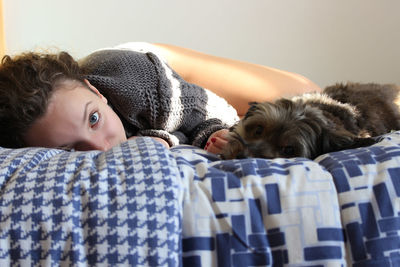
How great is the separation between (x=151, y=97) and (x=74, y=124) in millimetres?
372

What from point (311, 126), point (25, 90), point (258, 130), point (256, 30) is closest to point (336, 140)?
point (311, 126)

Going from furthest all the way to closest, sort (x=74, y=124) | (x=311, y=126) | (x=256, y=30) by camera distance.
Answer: (x=256, y=30) → (x=311, y=126) → (x=74, y=124)

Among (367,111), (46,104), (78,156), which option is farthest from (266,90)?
(78,156)

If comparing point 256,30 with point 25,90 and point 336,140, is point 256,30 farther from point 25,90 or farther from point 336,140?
point 25,90

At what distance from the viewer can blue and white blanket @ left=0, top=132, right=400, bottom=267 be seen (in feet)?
2.09

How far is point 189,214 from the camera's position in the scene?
2.26 feet

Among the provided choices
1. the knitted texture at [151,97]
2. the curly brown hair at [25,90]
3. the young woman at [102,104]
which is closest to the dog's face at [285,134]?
the young woman at [102,104]

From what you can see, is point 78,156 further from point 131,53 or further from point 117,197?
point 131,53

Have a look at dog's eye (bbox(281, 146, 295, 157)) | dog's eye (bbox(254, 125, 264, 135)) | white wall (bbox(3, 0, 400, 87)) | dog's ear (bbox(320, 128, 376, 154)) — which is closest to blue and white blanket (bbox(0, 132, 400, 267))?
dog's ear (bbox(320, 128, 376, 154))

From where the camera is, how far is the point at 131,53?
1.65 m

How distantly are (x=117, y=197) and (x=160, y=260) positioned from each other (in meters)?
0.13

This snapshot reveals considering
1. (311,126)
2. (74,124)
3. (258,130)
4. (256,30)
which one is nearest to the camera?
(74,124)

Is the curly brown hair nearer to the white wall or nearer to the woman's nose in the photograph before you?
the woman's nose

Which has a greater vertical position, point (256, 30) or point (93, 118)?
point (256, 30)
